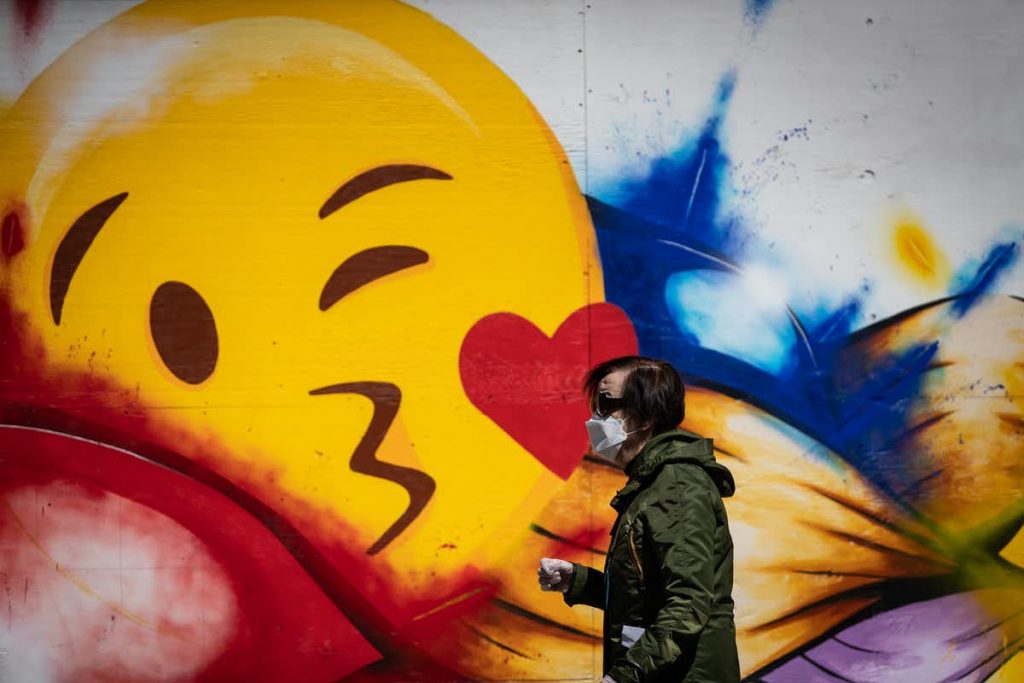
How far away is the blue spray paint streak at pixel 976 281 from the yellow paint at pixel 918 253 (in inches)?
3.0

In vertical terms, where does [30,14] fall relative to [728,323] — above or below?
below

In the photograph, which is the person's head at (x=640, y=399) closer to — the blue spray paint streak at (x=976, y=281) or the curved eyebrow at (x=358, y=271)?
the curved eyebrow at (x=358, y=271)

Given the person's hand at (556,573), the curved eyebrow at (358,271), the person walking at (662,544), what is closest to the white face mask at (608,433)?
the person walking at (662,544)

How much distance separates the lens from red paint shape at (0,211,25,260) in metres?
4.99

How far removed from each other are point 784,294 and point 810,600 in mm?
1231

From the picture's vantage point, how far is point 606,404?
3.40 m

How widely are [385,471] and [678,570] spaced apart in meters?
2.16

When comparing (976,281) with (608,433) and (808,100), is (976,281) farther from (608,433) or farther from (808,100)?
(608,433)

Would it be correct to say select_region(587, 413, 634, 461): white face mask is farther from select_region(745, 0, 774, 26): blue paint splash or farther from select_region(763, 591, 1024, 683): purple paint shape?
select_region(745, 0, 774, 26): blue paint splash

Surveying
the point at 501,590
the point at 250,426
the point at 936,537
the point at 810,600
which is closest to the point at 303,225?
the point at 250,426

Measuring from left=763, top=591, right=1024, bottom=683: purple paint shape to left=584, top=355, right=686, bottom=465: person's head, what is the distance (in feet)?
7.09

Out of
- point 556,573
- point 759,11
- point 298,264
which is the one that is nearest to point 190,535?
point 298,264

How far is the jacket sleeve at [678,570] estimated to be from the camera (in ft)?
9.81

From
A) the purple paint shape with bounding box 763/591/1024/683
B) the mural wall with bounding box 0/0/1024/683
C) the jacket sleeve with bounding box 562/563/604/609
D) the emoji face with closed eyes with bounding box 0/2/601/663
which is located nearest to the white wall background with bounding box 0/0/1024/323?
the mural wall with bounding box 0/0/1024/683
